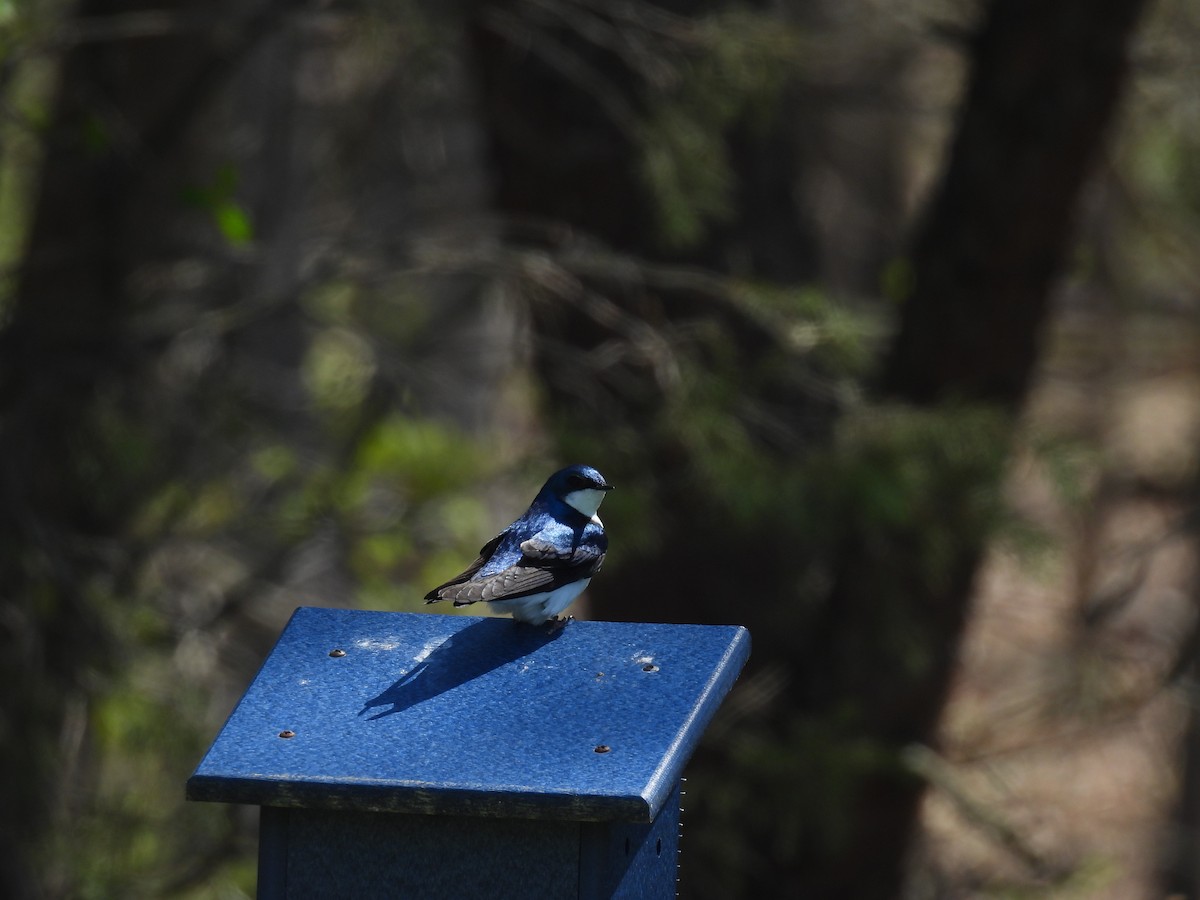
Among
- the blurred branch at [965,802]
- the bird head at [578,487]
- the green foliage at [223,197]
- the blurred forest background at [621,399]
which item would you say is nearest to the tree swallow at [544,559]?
the bird head at [578,487]

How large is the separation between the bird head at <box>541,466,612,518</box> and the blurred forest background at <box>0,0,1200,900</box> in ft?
5.46

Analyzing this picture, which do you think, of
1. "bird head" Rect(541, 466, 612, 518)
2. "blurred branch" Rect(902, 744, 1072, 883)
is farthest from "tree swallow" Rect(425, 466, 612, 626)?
"blurred branch" Rect(902, 744, 1072, 883)

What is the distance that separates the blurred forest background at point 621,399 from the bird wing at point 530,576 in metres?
1.91

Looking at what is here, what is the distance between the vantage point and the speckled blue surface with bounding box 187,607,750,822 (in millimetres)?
2324

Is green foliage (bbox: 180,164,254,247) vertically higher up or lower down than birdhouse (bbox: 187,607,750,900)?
higher up

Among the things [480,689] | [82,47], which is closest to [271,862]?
[480,689]

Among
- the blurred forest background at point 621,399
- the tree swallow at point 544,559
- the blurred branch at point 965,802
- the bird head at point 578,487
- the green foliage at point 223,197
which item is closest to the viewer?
the tree swallow at point 544,559

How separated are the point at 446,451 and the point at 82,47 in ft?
7.79

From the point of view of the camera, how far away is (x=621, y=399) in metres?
5.62

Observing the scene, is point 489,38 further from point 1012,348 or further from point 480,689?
point 480,689

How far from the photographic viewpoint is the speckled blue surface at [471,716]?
232 centimetres

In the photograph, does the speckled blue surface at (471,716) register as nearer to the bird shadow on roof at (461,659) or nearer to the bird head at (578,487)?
the bird shadow on roof at (461,659)

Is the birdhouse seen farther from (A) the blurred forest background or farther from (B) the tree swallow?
(A) the blurred forest background

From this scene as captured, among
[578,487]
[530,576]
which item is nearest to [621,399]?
[578,487]
